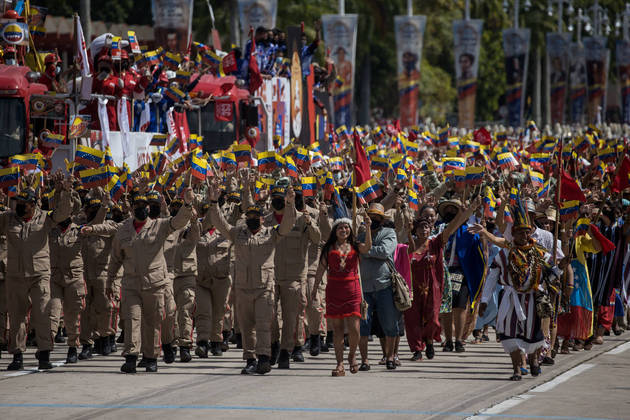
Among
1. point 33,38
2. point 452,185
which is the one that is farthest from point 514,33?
point 452,185

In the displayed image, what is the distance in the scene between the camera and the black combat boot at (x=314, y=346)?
14000mm

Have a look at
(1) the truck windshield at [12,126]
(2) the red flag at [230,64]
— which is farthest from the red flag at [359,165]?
(2) the red flag at [230,64]

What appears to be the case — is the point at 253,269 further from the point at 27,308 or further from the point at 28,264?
the point at 27,308

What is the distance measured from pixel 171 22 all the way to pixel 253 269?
742 inches

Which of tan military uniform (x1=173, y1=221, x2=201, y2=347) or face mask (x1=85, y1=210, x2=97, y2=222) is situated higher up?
face mask (x1=85, y1=210, x2=97, y2=222)

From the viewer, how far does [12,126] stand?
775 inches

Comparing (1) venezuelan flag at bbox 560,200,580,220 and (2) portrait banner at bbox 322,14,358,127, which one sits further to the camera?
(2) portrait banner at bbox 322,14,358,127

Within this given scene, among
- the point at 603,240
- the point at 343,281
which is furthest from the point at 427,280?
the point at 603,240

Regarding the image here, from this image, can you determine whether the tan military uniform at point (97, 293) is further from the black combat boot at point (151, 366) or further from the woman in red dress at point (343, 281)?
the woman in red dress at point (343, 281)

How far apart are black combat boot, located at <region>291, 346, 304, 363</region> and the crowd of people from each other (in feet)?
0.07

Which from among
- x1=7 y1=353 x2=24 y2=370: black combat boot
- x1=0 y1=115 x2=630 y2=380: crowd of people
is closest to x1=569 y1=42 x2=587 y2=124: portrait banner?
x1=0 y1=115 x2=630 y2=380: crowd of people

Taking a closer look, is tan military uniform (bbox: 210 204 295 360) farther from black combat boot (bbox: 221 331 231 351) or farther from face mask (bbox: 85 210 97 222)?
black combat boot (bbox: 221 331 231 351)

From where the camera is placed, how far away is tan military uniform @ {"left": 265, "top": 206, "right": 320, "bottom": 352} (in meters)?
12.8

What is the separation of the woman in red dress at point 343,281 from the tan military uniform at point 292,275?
67cm
